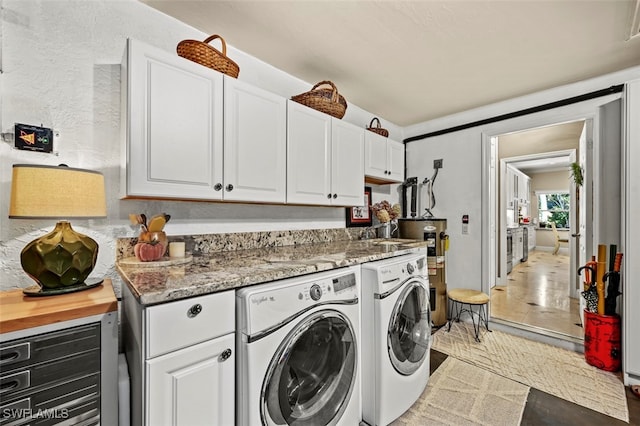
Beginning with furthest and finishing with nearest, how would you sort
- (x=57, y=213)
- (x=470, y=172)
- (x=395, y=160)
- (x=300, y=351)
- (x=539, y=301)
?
(x=539, y=301) < (x=470, y=172) < (x=395, y=160) < (x=300, y=351) < (x=57, y=213)

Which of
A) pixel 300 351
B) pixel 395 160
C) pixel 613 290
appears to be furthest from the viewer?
pixel 395 160

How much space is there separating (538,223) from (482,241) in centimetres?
789

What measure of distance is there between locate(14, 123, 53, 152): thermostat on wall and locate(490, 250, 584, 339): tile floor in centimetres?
415

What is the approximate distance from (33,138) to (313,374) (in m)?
1.76

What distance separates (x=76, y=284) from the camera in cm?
121

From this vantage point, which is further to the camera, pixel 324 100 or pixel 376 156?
pixel 376 156

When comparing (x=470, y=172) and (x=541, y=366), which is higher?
(x=470, y=172)

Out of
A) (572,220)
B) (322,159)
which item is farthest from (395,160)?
(572,220)

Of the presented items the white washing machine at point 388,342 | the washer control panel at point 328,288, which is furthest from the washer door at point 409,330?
the washer control panel at point 328,288

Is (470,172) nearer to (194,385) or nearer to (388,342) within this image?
(388,342)

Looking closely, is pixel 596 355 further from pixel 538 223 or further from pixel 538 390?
pixel 538 223

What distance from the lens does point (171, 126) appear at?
1.39m

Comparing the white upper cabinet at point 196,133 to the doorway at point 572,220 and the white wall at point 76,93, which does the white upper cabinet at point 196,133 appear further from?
the doorway at point 572,220

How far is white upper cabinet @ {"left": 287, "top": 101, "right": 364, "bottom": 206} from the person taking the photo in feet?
6.41
